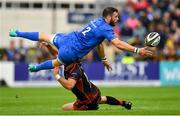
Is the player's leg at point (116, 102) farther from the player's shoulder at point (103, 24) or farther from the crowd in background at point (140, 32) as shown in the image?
the crowd in background at point (140, 32)

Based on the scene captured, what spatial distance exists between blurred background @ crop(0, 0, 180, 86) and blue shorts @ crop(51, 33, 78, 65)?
1605cm

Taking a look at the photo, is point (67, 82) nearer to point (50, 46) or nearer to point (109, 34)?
point (50, 46)

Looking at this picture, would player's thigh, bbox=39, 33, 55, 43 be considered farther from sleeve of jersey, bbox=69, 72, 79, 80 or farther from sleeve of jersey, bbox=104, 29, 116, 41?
sleeve of jersey, bbox=104, 29, 116, 41

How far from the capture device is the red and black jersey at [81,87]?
1745 centimetres

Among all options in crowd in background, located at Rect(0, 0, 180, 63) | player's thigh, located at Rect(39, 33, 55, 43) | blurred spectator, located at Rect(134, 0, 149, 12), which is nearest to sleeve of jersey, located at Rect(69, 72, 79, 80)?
player's thigh, located at Rect(39, 33, 55, 43)

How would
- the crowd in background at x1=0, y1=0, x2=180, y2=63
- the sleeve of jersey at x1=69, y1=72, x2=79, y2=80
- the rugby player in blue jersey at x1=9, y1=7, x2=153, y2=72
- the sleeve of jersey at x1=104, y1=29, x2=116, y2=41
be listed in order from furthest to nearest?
the crowd in background at x1=0, y1=0, x2=180, y2=63 → the sleeve of jersey at x1=69, y1=72, x2=79, y2=80 → the rugby player in blue jersey at x1=9, y1=7, x2=153, y2=72 → the sleeve of jersey at x1=104, y1=29, x2=116, y2=41

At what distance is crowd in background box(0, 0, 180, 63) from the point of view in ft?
116

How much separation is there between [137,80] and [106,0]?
22.8ft

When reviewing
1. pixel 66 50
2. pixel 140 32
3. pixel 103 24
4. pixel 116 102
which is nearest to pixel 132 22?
pixel 140 32

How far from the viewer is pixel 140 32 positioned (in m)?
37.5

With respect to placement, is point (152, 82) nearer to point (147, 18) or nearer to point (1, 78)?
point (147, 18)

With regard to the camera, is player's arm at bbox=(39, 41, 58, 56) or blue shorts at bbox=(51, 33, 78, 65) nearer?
blue shorts at bbox=(51, 33, 78, 65)

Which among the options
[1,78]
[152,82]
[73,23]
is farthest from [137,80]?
[73,23]

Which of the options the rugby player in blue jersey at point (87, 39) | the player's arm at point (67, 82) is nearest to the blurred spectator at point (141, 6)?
the rugby player in blue jersey at point (87, 39)
